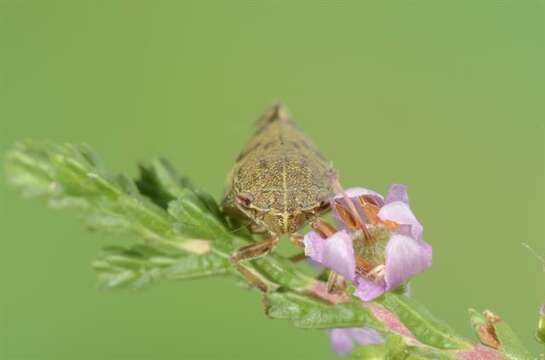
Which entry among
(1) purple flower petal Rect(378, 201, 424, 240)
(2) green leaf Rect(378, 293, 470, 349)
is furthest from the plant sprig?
(1) purple flower petal Rect(378, 201, 424, 240)

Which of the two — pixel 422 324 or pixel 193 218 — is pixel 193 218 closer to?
pixel 193 218

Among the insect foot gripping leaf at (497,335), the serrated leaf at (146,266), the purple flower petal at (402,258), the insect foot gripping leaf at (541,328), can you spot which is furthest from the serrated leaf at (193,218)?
the insect foot gripping leaf at (541,328)

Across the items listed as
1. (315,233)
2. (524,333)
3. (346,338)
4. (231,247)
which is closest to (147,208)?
(231,247)

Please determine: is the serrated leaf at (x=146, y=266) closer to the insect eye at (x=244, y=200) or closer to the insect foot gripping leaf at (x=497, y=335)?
the insect eye at (x=244, y=200)

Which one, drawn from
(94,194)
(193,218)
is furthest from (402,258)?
(94,194)

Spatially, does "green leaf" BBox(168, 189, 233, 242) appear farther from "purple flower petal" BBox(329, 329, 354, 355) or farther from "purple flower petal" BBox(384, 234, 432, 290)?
"purple flower petal" BBox(384, 234, 432, 290)
